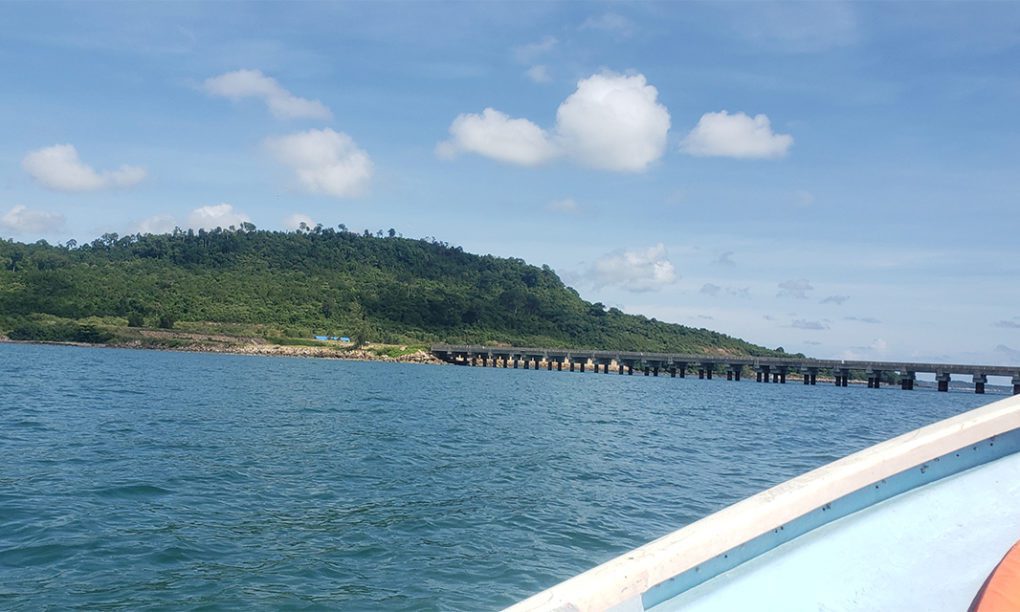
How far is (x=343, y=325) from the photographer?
14112 centimetres

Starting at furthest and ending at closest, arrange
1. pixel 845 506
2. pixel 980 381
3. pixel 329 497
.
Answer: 1. pixel 980 381
2. pixel 329 497
3. pixel 845 506

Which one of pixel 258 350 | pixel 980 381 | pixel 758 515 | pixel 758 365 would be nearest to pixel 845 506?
pixel 758 515

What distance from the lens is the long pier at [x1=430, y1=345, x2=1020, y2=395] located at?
84500 mm

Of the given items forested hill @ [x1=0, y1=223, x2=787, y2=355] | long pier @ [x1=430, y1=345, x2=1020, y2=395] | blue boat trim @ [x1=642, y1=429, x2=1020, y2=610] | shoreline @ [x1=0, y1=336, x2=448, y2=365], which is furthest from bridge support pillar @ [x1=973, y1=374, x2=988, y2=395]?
blue boat trim @ [x1=642, y1=429, x2=1020, y2=610]

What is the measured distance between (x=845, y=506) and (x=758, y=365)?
10412cm

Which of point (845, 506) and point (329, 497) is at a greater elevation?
point (845, 506)

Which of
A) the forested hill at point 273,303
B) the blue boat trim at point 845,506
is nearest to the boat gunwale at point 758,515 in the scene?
the blue boat trim at point 845,506

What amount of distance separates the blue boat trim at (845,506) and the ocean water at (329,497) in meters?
5.23

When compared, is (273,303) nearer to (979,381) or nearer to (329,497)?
(979,381)

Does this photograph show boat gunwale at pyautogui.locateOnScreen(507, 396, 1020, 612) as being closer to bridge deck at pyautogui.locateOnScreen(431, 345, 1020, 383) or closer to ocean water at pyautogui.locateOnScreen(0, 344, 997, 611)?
ocean water at pyautogui.locateOnScreen(0, 344, 997, 611)

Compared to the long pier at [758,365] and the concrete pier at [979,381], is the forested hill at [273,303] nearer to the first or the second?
the long pier at [758,365]

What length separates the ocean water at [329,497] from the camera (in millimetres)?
8812

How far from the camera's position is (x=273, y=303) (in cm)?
14488

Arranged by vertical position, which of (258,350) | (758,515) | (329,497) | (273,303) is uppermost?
(273,303)
